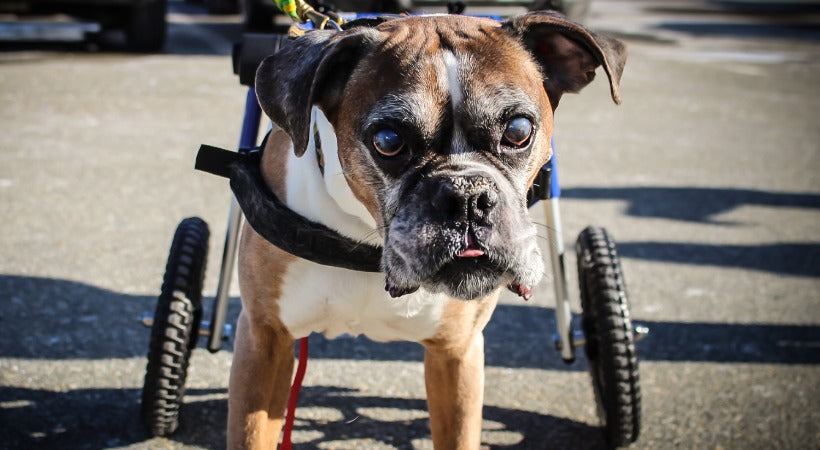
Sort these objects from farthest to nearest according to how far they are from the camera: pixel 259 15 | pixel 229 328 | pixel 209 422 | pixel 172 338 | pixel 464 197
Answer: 1. pixel 259 15
2. pixel 229 328
3. pixel 209 422
4. pixel 172 338
5. pixel 464 197

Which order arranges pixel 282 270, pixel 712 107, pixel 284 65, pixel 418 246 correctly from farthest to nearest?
pixel 712 107 < pixel 282 270 < pixel 284 65 < pixel 418 246

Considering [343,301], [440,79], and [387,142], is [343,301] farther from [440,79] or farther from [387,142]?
[440,79]

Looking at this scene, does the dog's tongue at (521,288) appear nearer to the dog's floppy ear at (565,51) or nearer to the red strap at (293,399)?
the dog's floppy ear at (565,51)

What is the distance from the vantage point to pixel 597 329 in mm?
3195

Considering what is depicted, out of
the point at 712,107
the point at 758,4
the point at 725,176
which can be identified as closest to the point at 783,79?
the point at 712,107

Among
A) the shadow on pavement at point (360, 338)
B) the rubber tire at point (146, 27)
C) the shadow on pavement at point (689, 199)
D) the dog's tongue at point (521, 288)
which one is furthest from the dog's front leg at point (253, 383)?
the rubber tire at point (146, 27)

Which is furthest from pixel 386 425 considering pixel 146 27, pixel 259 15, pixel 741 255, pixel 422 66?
pixel 259 15

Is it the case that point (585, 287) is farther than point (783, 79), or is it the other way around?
point (783, 79)

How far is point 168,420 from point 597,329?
1.54 metres

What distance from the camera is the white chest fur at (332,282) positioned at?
2.40 meters

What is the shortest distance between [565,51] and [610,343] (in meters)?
1.08

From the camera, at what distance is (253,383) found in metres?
2.54

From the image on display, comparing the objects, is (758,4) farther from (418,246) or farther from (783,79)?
(418,246)

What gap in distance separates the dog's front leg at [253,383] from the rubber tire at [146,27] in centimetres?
877
